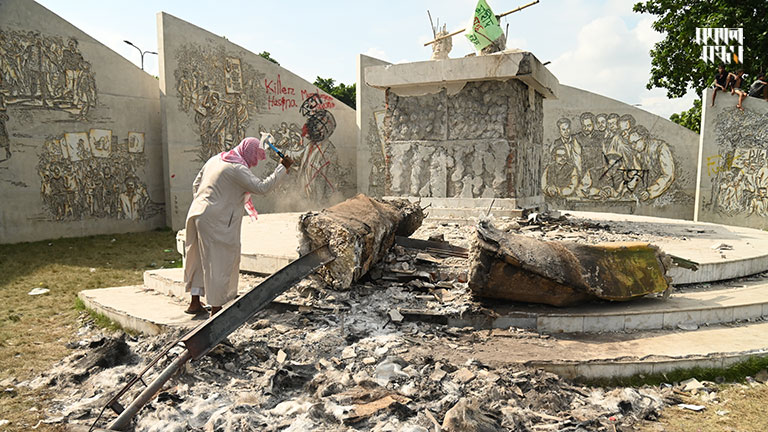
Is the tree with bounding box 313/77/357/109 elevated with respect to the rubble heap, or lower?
elevated

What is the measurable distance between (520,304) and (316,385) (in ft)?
6.71

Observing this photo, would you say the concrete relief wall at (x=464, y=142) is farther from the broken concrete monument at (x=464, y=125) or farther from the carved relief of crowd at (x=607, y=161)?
the carved relief of crowd at (x=607, y=161)

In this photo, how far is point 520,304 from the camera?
4.34m

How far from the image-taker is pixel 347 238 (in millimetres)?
4406

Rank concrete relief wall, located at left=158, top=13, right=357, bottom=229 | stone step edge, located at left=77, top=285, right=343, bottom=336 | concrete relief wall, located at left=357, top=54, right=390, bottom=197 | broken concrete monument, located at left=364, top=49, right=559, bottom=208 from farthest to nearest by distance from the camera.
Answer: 1. concrete relief wall, located at left=357, top=54, right=390, bottom=197
2. concrete relief wall, located at left=158, top=13, right=357, bottom=229
3. broken concrete monument, located at left=364, top=49, right=559, bottom=208
4. stone step edge, located at left=77, top=285, right=343, bottom=336

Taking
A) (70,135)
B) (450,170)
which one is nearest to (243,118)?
(70,135)

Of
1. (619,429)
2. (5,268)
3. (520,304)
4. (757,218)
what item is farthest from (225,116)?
(757,218)

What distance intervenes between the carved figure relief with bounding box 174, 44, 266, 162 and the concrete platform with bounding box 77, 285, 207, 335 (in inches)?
282

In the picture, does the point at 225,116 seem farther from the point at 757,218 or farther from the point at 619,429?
the point at 757,218

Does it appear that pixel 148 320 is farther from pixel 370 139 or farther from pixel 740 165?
pixel 740 165

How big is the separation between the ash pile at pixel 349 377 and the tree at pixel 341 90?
89.8ft

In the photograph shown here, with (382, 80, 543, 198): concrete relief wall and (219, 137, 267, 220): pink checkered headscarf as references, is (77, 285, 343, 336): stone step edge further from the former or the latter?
(382, 80, 543, 198): concrete relief wall

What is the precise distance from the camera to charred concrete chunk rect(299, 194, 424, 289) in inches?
175
